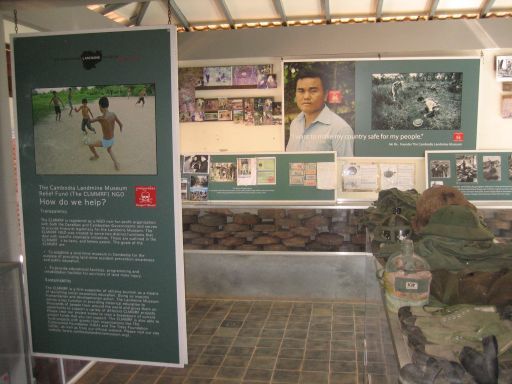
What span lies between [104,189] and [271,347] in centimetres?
212

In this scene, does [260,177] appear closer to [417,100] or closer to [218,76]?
[218,76]

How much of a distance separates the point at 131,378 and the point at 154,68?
232 cm

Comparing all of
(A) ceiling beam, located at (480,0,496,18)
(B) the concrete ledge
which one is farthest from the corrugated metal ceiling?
(B) the concrete ledge

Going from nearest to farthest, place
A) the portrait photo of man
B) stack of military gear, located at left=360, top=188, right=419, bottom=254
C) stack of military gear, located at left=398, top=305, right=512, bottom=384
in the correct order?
stack of military gear, located at left=398, top=305, right=512, bottom=384, stack of military gear, located at left=360, top=188, right=419, bottom=254, the portrait photo of man

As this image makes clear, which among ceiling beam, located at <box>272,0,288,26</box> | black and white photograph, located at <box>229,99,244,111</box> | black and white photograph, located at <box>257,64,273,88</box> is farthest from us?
black and white photograph, located at <box>229,99,244,111</box>

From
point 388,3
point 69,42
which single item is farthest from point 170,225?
point 388,3

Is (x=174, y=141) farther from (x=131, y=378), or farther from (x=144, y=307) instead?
(x=131, y=378)

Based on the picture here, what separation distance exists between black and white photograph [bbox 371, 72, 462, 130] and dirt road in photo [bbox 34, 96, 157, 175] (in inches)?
127

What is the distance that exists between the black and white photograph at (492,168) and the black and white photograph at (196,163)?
116 inches

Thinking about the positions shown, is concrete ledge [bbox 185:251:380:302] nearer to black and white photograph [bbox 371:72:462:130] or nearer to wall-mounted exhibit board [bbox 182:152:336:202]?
wall-mounted exhibit board [bbox 182:152:336:202]

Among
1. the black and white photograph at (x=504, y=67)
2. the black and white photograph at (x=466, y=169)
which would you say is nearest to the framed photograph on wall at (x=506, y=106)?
the black and white photograph at (x=504, y=67)

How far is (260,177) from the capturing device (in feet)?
16.6

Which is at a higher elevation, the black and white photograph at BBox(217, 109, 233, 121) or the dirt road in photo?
the black and white photograph at BBox(217, 109, 233, 121)

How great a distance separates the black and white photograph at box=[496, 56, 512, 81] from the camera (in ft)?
16.5
